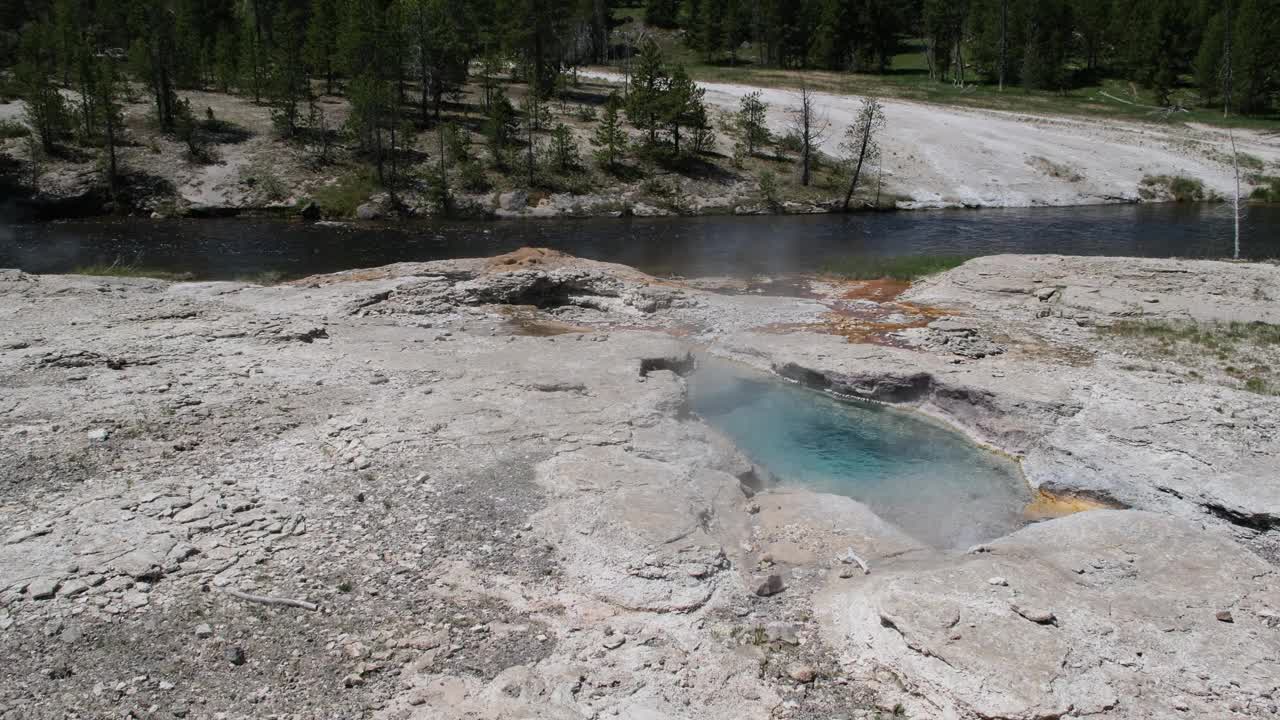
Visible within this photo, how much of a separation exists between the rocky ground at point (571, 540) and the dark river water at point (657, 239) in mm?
17625

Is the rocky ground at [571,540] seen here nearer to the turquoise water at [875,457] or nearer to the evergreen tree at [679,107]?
the turquoise water at [875,457]

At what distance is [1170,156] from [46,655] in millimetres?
69133

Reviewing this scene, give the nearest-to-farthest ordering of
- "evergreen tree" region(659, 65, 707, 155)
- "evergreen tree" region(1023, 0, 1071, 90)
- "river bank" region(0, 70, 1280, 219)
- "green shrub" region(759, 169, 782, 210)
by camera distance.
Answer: "river bank" region(0, 70, 1280, 219), "green shrub" region(759, 169, 782, 210), "evergreen tree" region(659, 65, 707, 155), "evergreen tree" region(1023, 0, 1071, 90)

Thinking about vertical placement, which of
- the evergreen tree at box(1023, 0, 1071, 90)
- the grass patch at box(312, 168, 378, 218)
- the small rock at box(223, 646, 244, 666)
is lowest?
the small rock at box(223, 646, 244, 666)

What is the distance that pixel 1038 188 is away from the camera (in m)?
54.8

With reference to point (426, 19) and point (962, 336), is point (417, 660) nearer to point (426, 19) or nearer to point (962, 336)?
point (962, 336)

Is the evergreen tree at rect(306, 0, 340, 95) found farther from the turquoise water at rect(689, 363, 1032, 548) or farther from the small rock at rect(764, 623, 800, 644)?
the small rock at rect(764, 623, 800, 644)

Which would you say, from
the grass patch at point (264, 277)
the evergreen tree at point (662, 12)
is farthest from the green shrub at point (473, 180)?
the evergreen tree at point (662, 12)

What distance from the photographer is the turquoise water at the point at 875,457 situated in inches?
493

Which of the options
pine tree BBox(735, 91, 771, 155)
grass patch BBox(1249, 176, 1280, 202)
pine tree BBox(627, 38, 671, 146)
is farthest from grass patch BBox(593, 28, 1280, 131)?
pine tree BBox(627, 38, 671, 146)

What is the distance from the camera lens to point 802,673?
26.6 feet

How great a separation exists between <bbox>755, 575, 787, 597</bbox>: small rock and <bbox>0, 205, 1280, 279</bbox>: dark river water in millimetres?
24042

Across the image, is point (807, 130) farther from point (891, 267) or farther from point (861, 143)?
point (891, 267)

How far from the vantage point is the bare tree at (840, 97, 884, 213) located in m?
52.7
